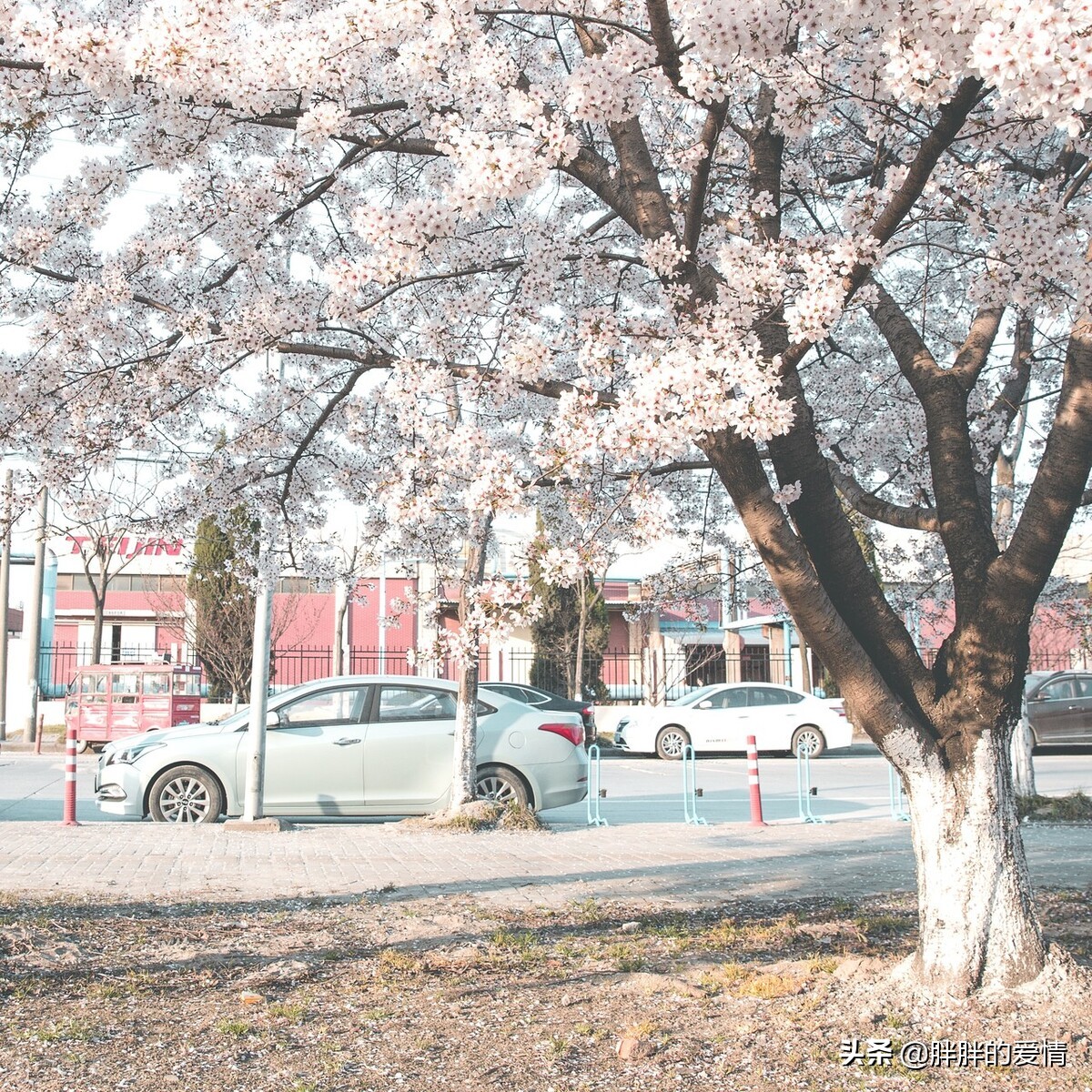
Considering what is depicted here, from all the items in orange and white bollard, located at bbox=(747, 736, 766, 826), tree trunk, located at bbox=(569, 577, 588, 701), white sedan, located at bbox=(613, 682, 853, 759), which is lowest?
orange and white bollard, located at bbox=(747, 736, 766, 826)

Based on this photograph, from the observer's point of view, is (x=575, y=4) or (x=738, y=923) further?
(x=738, y=923)

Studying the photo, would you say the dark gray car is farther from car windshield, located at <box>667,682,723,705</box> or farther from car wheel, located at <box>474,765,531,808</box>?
car wheel, located at <box>474,765,531,808</box>

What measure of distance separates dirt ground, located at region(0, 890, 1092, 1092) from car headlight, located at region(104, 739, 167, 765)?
4766 mm

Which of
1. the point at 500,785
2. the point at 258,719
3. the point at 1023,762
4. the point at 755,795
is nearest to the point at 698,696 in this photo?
the point at 755,795

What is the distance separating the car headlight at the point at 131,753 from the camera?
11383 millimetres

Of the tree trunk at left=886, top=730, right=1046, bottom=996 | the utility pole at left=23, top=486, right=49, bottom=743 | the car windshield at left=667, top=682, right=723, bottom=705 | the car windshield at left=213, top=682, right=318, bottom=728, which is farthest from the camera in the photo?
the utility pole at left=23, top=486, right=49, bottom=743

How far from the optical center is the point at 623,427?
4684 mm

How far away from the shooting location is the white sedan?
23109mm

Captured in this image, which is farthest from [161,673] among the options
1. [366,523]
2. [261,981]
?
[261,981]

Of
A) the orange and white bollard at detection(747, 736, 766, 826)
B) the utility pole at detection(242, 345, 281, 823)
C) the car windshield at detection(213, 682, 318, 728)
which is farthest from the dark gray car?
the utility pole at detection(242, 345, 281, 823)

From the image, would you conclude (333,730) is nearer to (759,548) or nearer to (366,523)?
(366,523)

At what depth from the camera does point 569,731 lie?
459 inches

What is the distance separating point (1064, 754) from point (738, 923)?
20.3 metres

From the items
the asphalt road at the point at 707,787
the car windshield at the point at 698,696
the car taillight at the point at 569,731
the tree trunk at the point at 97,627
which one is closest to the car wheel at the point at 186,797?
the asphalt road at the point at 707,787
